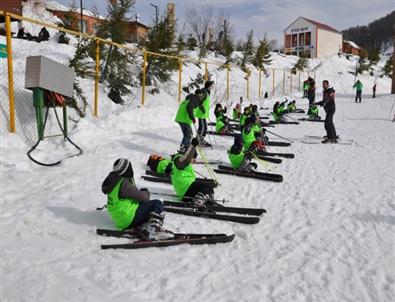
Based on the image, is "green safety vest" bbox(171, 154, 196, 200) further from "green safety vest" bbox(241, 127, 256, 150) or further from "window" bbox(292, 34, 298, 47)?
"window" bbox(292, 34, 298, 47)

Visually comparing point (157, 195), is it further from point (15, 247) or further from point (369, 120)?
point (369, 120)

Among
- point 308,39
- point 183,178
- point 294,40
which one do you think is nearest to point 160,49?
point 183,178

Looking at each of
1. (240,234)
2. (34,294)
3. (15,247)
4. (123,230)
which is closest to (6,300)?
(34,294)

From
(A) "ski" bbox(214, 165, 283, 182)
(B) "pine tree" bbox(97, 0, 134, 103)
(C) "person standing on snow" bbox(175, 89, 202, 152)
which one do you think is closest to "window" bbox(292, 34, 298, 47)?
(B) "pine tree" bbox(97, 0, 134, 103)

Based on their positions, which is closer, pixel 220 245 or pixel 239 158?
pixel 220 245

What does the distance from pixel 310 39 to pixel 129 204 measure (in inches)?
2249

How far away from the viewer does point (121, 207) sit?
13.8ft

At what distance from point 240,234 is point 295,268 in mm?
919

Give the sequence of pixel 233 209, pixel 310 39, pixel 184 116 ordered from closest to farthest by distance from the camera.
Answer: pixel 233 209 < pixel 184 116 < pixel 310 39

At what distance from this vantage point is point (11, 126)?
719 cm

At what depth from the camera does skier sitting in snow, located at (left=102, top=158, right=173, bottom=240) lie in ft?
13.4

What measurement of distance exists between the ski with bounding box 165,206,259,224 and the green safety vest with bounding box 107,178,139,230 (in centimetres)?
87

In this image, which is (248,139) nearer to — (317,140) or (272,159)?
(272,159)

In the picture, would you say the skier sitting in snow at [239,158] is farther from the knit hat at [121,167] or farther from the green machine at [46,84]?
the knit hat at [121,167]
